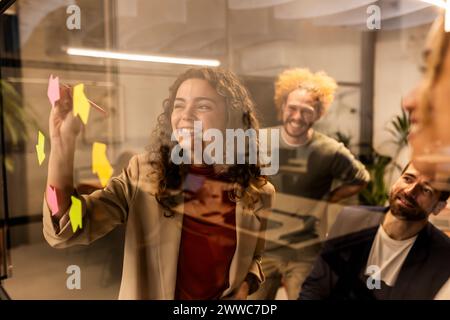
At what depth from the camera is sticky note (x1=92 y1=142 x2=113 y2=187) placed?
2.81 ft

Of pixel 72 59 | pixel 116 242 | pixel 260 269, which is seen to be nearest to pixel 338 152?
pixel 260 269

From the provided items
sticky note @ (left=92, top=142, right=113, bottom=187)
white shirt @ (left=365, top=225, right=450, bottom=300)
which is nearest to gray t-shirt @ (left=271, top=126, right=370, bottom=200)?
white shirt @ (left=365, top=225, right=450, bottom=300)

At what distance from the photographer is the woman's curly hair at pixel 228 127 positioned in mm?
777

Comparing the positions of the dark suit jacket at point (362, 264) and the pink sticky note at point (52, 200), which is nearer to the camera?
the dark suit jacket at point (362, 264)

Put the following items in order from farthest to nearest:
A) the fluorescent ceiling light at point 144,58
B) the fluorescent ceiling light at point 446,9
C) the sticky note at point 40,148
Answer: the sticky note at point 40,148
the fluorescent ceiling light at point 144,58
the fluorescent ceiling light at point 446,9

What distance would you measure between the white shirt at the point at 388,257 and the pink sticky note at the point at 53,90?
0.88m

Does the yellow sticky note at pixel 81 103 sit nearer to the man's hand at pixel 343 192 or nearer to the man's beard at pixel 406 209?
the man's hand at pixel 343 192

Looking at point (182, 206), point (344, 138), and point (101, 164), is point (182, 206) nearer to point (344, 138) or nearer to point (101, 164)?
point (101, 164)

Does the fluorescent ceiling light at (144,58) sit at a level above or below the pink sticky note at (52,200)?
above

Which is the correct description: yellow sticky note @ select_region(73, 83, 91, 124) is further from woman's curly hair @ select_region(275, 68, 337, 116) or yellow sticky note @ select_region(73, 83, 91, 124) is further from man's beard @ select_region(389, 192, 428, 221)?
man's beard @ select_region(389, 192, 428, 221)

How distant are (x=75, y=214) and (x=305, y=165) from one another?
60 centimetres

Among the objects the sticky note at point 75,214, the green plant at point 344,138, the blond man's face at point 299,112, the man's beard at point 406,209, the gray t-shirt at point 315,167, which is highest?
the blond man's face at point 299,112

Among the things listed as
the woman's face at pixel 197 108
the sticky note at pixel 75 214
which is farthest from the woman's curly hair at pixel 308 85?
the sticky note at pixel 75 214

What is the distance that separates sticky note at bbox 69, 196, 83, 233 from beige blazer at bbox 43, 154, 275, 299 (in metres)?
0.01
